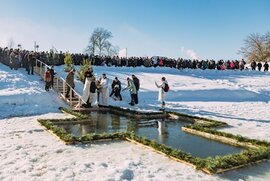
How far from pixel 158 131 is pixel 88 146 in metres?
3.49

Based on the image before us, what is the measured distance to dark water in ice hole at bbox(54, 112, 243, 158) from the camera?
10.4 m

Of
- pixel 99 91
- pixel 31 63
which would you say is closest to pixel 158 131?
pixel 99 91

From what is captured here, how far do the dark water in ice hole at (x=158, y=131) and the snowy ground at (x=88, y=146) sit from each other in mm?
1301

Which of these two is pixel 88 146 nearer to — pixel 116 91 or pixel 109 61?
pixel 116 91

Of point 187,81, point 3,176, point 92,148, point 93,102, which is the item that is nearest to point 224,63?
point 187,81

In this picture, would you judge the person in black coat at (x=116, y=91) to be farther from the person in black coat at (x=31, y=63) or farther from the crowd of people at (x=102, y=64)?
the person in black coat at (x=31, y=63)

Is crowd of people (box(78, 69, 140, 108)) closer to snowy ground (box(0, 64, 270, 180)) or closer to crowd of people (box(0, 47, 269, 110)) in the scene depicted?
crowd of people (box(0, 47, 269, 110))

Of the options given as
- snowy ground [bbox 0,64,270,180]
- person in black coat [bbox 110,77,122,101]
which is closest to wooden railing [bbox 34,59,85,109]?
snowy ground [bbox 0,64,270,180]

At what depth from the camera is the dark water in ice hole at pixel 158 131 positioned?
10430 millimetres

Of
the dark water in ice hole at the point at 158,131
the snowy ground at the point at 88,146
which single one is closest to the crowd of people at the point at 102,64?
the snowy ground at the point at 88,146

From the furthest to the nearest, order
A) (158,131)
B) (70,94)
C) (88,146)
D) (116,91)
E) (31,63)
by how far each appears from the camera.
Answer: (31,63) → (116,91) → (70,94) → (158,131) → (88,146)

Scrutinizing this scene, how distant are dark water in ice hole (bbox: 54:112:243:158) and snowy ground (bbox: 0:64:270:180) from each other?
130 cm

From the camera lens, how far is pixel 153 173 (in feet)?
25.8

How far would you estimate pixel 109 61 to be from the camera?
123 feet
